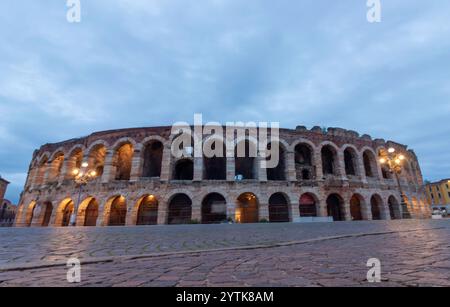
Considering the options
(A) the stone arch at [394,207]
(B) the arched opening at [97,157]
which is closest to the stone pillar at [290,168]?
(A) the stone arch at [394,207]

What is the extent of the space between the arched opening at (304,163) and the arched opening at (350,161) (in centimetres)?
405

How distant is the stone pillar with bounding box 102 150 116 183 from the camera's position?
20.2 metres

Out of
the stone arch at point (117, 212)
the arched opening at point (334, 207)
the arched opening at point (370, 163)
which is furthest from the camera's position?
the arched opening at point (370, 163)

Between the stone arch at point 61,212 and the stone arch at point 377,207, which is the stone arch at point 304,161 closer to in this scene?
the stone arch at point 377,207

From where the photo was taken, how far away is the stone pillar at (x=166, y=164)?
1962cm

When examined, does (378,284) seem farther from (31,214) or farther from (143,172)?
(31,214)

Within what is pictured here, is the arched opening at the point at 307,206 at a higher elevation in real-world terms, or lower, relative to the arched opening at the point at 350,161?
lower

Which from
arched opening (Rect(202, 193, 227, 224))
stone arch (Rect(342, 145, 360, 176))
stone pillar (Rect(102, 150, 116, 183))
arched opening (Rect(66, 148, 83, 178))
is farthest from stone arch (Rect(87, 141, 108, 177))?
stone arch (Rect(342, 145, 360, 176))

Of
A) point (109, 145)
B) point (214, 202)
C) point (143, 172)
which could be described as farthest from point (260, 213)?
point (109, 145)

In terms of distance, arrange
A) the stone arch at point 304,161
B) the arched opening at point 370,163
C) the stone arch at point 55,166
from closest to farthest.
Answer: the stone arch at point 304,161
the arched opening at point 370,163
the stone arch at point 55,166

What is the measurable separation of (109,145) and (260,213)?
16091mm

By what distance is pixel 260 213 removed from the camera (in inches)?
739
